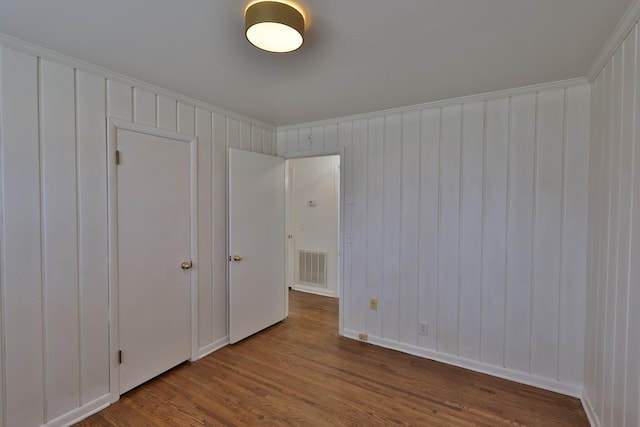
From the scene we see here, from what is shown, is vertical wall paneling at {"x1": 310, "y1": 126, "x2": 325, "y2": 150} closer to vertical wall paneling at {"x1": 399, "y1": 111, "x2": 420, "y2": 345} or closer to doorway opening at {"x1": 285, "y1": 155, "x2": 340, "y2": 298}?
vertical wall paneling at {"x1": 399, "y1": 111, "x2": 420, "y2": 345}

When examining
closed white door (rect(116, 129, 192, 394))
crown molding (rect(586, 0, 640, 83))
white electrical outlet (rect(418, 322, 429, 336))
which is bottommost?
white electrical outlet (rect(418, 322, 429, 336))

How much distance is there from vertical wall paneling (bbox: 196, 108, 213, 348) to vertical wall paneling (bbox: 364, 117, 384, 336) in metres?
1.60

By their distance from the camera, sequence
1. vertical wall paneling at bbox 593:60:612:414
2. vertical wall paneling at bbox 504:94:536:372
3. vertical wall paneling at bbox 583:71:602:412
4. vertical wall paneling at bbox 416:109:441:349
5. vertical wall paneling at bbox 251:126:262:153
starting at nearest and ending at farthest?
vertical wall paneling at bbox 593:60:612:414, vertical wall paneling at bbox 583:71:602:412, vertical wall paneling at bbox 504:94:536:372, vertical wall paneling at bbox 416:109:441:349, vertical wall paneling at bbox 251:126:262:153

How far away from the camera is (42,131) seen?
1869 millimetres

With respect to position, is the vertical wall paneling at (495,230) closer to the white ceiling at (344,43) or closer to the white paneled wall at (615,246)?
the white ceiling at (344,43)

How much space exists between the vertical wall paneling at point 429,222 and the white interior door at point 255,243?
65.0 inches

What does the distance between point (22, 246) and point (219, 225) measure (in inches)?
57.2

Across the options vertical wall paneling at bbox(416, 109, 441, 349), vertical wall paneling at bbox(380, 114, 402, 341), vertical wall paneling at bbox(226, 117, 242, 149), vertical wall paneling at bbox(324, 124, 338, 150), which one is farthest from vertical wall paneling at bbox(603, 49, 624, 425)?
vertical wall paneling at bbox(226, 117, 242, 149)

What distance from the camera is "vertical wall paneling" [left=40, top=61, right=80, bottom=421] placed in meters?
1.89

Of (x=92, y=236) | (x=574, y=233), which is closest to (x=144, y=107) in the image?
(x=92, y=236)

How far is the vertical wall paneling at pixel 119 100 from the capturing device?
2176 millimetres

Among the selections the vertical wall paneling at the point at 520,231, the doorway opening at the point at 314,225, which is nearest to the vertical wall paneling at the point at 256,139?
the doorway opening at the point at 314,225

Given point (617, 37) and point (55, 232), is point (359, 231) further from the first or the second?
point (55, 232)

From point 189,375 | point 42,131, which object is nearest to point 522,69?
point 42,131
